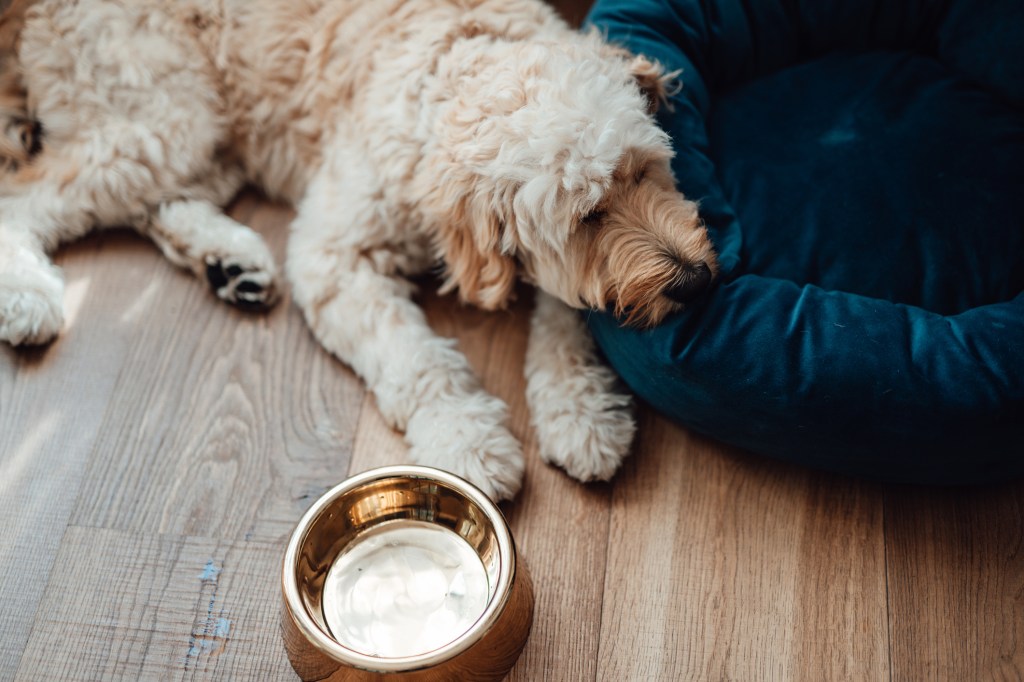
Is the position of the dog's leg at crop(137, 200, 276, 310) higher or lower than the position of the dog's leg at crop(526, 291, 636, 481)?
higher

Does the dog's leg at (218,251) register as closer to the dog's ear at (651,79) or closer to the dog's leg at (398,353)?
the dog's leg at (398,353)

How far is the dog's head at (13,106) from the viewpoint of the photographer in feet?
6.80

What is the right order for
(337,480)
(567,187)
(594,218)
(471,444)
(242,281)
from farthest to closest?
(242,281) → (337,480) → (471,444) → (594,218) → (567,187)

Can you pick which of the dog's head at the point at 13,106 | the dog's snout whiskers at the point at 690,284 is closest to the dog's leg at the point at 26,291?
the dog's head at the point at 13,106

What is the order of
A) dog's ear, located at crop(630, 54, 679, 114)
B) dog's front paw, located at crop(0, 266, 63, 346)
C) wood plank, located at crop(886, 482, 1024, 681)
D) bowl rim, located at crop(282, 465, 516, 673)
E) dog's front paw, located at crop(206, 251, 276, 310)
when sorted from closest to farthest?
bowl rim, located at crop(282, 465, 516, 673), wood plank, located at crop(886, 482, 1024, 681), dog's ear, located at crop(630, 54, 679, 114), dog's front paw, located at crop(0, 266, 63, 346), dog's front paw, located at crop(206, 251, 276, 310)

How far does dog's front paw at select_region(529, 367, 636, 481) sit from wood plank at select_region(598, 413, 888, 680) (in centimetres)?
8

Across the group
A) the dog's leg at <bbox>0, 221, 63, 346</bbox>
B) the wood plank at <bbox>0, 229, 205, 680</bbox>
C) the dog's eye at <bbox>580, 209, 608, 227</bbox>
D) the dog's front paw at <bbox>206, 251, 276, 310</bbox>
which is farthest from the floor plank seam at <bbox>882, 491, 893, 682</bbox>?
the dog's leg at <bbox>0, 221, 63, 346</bbox>

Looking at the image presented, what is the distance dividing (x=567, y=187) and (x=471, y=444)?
0.59 m

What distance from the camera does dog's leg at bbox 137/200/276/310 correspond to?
6.93 feet

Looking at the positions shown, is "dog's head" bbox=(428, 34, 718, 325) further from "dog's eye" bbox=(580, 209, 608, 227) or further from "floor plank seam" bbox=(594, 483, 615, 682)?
"floor plank seam" bbox=(594, 483, 615, 682)

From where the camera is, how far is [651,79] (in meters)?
1.76

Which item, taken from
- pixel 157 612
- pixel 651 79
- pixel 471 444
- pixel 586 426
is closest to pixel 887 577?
pixel 586 426

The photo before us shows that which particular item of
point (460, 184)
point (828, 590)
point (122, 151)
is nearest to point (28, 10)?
point (122, 151)

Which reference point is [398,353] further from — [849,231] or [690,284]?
[849,231]
